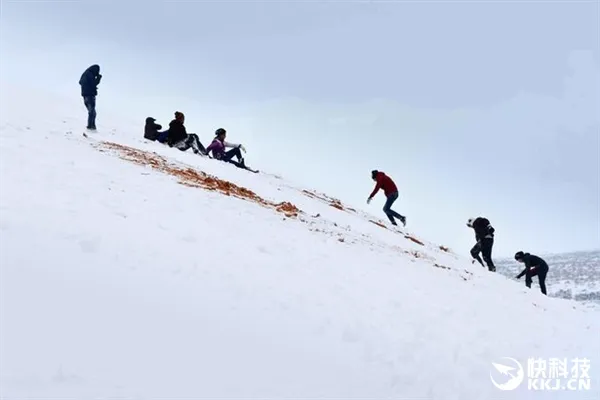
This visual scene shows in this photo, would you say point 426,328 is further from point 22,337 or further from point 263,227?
point 22,337

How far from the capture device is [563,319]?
1519cm

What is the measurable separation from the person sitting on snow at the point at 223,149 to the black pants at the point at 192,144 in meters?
0.40

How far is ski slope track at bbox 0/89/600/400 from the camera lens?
6355 mm

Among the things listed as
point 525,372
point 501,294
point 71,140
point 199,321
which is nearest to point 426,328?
point 525,372

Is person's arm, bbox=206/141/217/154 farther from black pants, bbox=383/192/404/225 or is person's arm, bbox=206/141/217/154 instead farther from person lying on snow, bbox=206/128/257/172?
black pants, bbox=383/192/404/225

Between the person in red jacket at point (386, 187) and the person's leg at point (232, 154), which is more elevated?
the person's leg at point (232, 154)

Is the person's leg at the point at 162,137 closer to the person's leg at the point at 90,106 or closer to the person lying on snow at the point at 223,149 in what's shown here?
the person lying on snow at the point at 223,149

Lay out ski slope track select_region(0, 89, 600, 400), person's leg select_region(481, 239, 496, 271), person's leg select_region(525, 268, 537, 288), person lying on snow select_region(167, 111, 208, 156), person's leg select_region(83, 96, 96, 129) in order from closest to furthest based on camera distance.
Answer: ski slope track select_region(0, 89, 600, 400)
person's leg select_region(525, 268, 537, 288)
person's leg select_region(83, 96, 96, 129)
person's leg select_region(481, 239, 496, 271)
person lying on snow select_region(167, 111, 208, 156)

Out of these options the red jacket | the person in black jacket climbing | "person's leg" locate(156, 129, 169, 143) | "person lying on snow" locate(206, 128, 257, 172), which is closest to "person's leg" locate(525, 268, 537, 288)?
the person in black jacket climbing

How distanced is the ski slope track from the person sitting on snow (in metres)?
7.47

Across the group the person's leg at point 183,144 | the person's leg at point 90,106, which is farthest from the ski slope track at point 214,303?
the person's leg at point 183,144

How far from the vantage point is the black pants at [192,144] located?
80.1 feet

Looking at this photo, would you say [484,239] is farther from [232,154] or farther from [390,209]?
[232,154]

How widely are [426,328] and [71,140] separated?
13.3 meters
